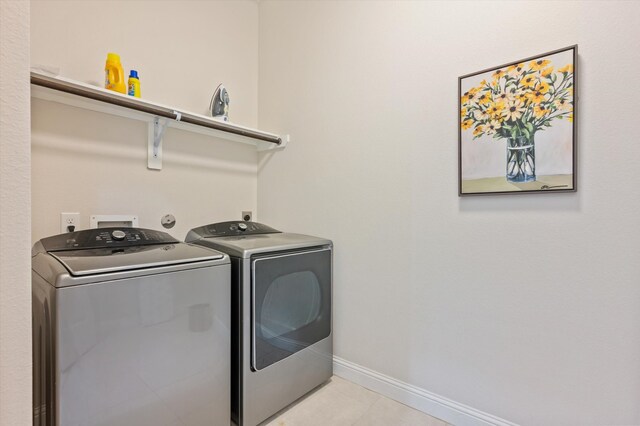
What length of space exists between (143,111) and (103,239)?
0.65 m

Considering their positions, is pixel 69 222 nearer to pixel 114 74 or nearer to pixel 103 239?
pixel 103 239

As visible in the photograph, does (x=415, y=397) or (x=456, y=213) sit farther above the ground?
(x=456, y=213)

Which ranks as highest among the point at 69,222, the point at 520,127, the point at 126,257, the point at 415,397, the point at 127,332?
the point at 520,127

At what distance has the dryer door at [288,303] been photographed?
1.35 meters

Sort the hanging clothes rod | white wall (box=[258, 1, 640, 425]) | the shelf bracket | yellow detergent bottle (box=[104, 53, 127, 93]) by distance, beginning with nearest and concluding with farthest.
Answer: white wall (box=[258, 1, 640, 425]) < the hanging clothes rod < yellow detergent bottle (box=[104, 53, 127, 93]) < the shelf bracket

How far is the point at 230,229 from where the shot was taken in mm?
1802

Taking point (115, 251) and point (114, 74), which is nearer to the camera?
point (115, 251)

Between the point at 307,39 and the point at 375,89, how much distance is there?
69 centimetres

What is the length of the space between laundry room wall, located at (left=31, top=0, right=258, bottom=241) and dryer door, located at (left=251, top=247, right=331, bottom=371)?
2.57ft

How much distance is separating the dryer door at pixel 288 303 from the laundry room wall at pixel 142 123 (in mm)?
783

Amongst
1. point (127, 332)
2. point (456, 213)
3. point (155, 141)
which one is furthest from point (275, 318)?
point (155, 141)

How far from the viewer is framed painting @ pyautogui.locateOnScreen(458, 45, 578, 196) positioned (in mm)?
1134

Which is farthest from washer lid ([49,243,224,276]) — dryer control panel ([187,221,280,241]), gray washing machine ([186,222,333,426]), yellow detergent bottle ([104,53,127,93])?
yellow detergent bottle ([104,53,127,93])

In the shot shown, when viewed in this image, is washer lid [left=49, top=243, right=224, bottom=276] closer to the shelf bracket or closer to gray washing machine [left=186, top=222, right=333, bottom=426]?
gray washing machine [left=186, top=222, right=333, bottom=426]
